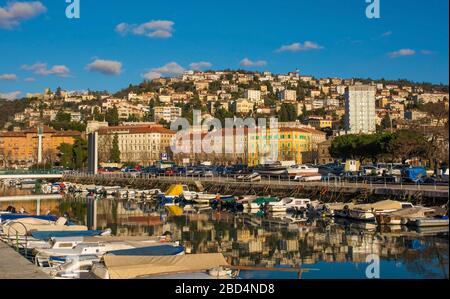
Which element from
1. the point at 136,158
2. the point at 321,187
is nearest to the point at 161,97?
the point at 136,158

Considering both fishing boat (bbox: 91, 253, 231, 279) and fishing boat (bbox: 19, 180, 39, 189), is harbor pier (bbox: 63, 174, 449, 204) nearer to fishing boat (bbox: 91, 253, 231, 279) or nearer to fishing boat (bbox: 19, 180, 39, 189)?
fishing boat (bbox: 19, 180, 39, 189)

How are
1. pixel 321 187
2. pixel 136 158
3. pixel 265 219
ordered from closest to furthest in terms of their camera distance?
pixel 265 219
pixel 321 187
pixel 136 158

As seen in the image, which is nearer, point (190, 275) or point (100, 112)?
point (190, 275)

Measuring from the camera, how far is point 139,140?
4823 inches

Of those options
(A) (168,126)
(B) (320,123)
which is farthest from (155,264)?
(B) (320,123)

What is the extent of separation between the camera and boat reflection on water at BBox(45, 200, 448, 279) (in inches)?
650

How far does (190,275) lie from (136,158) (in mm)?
108833

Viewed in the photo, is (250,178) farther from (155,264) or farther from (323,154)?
(323,154)

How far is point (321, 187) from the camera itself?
38.0 metres

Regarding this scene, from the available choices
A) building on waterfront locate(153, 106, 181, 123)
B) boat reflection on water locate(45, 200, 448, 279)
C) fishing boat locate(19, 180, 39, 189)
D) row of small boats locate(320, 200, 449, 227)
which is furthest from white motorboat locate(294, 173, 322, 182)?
building on waterfront locate(153, 106, 181, 123)

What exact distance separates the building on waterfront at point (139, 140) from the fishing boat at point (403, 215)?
90654 mm

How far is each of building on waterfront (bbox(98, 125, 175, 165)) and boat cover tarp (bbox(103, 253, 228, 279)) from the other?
102440mm

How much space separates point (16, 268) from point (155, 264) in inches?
121
